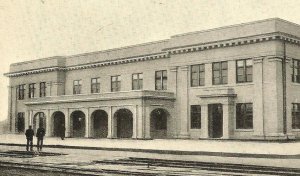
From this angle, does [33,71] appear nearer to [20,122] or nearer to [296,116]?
[20,122]

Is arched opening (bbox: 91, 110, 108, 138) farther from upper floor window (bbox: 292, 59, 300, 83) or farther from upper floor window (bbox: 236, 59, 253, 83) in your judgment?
upper floor window (bbox: 292, 59, 300, 83)

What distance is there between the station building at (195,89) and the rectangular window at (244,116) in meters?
0.08

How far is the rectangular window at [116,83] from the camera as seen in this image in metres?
47.7

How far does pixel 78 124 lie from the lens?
161 feet

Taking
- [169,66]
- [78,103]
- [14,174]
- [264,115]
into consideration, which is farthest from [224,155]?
[78,103]

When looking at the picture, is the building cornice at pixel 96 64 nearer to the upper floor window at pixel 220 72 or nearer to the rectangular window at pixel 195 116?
the upper floor window at pixel 220 72

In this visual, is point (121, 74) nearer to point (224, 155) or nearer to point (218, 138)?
point (218, 138)

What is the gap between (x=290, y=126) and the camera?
3509 centimetres

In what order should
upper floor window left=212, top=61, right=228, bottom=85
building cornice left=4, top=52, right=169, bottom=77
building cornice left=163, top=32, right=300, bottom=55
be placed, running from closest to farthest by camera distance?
building cornice left=163, top=32, right=300, bottom=55 < upper floor window left=212, top=61, right=228, bottom=85 < building cornice left=4, top=52, right=169, bottom=77

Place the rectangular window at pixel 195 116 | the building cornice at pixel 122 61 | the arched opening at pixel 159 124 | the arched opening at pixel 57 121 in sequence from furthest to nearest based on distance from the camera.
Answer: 1. the arched opening at pixel 57 121
2. the building cornice at pixel 122 61
3. the arched opening at pixel 159 124
4. the rectangular window at pixel 195 116

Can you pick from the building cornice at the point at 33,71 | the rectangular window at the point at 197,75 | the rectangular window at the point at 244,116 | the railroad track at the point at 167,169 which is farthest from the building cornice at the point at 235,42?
the railroad track at the point at 167,169

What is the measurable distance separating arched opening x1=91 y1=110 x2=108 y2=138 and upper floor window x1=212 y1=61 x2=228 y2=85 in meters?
13.2

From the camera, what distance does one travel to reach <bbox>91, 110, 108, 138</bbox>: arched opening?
46406mm

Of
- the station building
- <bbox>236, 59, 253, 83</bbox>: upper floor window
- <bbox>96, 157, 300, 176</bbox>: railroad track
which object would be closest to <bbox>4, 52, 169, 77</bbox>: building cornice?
the station building
